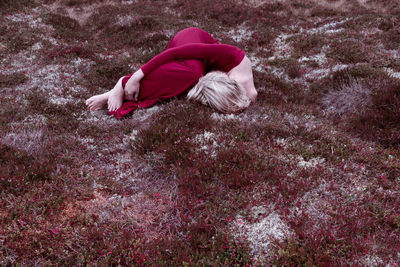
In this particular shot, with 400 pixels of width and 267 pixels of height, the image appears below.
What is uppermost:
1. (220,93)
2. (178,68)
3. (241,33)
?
(178,68)

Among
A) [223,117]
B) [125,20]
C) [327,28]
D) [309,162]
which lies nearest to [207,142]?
[223,117]

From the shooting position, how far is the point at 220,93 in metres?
6.65

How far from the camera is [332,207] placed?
4199mm

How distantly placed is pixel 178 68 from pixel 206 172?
3073 mm

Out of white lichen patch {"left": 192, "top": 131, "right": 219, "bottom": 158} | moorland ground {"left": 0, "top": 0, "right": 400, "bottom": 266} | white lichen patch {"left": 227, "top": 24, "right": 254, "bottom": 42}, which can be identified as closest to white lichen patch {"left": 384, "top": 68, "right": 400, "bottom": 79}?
moorland ground {"left": 0, "top": 0, "right": 400, "bottom": 266}

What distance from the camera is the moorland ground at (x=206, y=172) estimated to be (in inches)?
146

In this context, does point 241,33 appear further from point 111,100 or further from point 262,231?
point 262,231

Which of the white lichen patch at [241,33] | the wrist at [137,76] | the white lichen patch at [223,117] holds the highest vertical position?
the wrist at [137,76]

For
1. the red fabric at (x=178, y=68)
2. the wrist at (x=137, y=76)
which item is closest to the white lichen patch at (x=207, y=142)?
the red fabric at (x=178, y=68)

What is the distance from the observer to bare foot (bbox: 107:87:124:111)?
749 cm

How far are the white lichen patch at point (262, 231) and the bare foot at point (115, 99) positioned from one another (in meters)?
4.87

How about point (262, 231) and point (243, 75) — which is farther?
point (243, 75)

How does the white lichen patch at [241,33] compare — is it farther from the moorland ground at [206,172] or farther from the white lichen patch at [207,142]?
the white lichen patch at [207,142]

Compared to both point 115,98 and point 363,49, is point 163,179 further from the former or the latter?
Result: point 363,49
